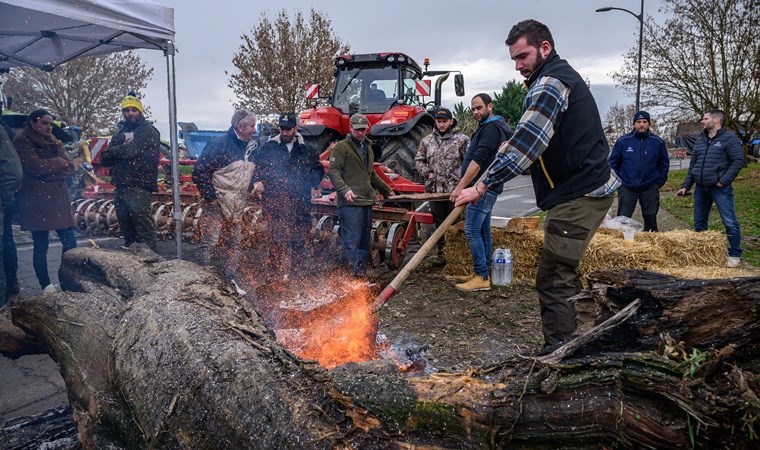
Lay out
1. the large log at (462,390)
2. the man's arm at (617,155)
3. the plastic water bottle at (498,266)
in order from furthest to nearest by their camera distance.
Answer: the man's arm at (617,155)
the plastic water bottle at (498,266)
the large log at (462,390)

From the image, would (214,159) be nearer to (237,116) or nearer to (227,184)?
(227,184)

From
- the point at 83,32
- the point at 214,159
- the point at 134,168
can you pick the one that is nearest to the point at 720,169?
the point at 214,159

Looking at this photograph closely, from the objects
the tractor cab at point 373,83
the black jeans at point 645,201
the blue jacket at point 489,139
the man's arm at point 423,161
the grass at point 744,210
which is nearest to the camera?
the blue jacket at point 489,139

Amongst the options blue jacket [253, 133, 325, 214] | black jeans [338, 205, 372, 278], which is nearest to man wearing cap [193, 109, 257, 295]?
blue jacket [253, 133, 325, 214]

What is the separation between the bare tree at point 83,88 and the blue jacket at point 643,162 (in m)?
23.9

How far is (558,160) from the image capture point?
299cm

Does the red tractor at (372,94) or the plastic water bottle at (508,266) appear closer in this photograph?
the plastic water bottle at (508,266)

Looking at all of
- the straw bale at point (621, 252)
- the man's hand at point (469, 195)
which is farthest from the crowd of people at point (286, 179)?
the man's hand at point (469, 195)

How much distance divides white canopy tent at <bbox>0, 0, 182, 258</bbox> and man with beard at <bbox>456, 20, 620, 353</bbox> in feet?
12.2

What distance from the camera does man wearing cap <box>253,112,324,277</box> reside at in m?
5.79

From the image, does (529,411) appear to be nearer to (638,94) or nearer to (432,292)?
(432,292)

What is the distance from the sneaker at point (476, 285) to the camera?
5789 mm

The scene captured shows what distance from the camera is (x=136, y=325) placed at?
8.24 ft

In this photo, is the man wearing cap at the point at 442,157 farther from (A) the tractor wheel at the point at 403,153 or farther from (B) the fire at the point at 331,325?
(B) the fire at the point at 331,325
